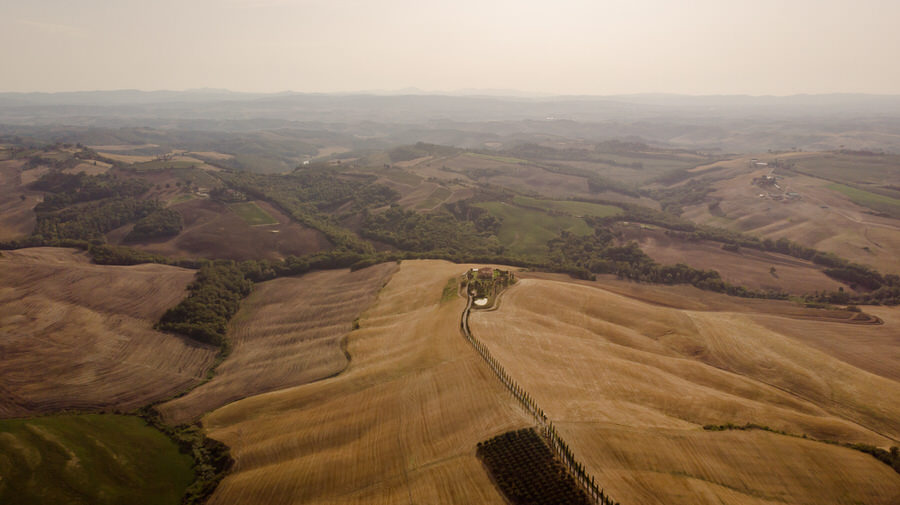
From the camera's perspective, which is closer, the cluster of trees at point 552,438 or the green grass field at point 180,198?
the cluster of trees at point 552,438

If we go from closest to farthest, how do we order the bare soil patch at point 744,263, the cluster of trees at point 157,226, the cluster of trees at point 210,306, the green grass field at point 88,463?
the green grass field at point 88,463, the cluster of trees at point 210,306, the bare soil patch at point 744,263, the cluster of trees at point 157,226

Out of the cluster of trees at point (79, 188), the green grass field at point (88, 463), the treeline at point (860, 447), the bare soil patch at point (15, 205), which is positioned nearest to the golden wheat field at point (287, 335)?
the green grass field at point (88, 463)

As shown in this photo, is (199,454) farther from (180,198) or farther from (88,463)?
(180,198)

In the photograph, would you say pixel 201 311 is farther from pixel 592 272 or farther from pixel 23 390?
pixel 592 272

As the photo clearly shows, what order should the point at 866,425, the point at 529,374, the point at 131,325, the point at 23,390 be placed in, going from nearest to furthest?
1. the point at 866,425
2. the point at 529,374
3. the point at 23,390
4. the point at 131,325

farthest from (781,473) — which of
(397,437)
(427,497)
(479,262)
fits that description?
(479,262)

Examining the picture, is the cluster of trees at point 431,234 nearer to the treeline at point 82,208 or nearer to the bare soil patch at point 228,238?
the bare soil patch at point 228,238

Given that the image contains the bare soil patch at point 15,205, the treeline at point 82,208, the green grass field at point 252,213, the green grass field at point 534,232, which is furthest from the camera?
the green grass field at point 534,232
